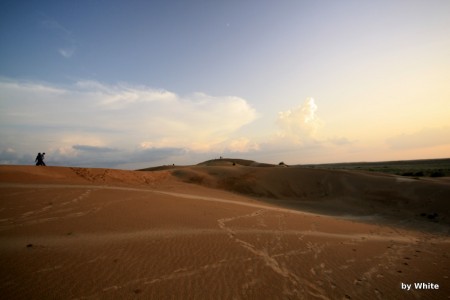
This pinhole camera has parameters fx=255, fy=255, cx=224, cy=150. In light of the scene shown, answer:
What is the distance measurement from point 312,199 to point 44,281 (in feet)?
64.8

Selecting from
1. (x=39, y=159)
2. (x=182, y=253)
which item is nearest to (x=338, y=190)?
(x=182, y=253)

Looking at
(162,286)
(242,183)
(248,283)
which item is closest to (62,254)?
(162,286)

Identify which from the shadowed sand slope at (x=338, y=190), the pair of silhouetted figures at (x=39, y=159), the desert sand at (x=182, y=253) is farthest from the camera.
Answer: the pair of silhouetted figures at (x=39, y=159)

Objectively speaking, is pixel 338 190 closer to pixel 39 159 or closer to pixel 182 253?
pixel 182 253

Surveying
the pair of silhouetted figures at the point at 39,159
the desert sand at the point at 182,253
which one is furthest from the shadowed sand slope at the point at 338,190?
the pair of silhouetted figures at the point at 39,159

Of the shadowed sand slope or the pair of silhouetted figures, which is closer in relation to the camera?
the shadowed sand slope

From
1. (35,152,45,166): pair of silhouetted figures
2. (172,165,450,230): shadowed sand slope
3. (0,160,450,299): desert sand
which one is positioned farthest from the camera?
(35,152,45,166): pair of silhouetted figures

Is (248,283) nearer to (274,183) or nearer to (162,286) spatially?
(162,286)

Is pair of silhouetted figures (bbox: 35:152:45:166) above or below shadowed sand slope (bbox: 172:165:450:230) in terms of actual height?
above

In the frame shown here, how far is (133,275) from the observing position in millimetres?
4688

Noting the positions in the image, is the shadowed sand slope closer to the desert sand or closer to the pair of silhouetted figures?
the desert sand

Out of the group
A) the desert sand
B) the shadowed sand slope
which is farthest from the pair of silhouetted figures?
the shadowed sand slope

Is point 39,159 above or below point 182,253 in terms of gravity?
above

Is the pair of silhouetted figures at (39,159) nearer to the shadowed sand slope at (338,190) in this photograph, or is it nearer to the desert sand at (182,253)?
the desert sand at (182,253)
